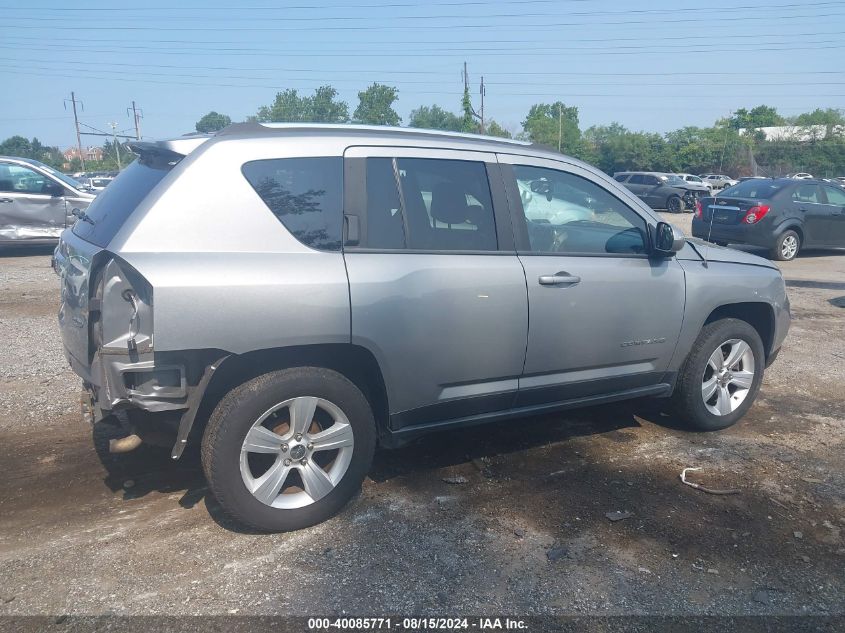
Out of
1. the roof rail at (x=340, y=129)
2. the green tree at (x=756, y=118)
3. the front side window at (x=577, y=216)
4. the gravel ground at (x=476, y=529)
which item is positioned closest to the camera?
the gravel ground at (x=476, y=529)

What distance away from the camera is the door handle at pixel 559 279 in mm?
3920

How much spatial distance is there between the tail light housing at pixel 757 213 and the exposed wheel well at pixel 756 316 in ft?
29.2

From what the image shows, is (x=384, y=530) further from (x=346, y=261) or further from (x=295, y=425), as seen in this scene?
(x=346, y=261)

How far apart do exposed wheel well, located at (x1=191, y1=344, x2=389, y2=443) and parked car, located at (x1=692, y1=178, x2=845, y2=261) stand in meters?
10.9

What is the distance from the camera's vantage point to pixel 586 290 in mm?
4062

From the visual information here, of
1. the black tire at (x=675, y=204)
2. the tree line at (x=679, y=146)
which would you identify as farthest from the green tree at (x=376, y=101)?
the black tire at (x=675, y=204)

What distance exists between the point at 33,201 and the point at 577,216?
435 inches

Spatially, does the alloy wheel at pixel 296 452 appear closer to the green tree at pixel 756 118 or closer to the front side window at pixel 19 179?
the front side window at pixel 19 179

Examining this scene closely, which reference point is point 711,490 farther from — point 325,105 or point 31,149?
point 31,149

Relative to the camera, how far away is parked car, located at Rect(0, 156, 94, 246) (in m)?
12.1

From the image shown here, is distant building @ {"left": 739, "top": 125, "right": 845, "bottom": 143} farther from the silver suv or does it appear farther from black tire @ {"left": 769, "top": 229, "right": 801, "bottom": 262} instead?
the silver suv

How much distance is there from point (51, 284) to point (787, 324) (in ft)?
30.0

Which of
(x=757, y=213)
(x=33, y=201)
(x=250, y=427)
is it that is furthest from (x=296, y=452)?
(x=757, y=213)

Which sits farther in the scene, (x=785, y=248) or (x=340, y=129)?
(x=785, y=248)
